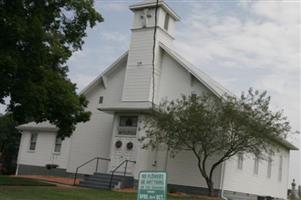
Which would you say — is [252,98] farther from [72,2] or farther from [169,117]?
[72,2]

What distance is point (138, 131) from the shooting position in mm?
27734

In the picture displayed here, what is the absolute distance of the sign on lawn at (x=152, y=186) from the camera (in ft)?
32.6

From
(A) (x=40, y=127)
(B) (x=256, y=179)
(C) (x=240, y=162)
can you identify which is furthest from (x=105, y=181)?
(B) (x=256, y=179)

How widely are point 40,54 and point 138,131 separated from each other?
9.27 metres

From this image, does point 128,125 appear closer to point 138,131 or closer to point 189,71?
point 138,131

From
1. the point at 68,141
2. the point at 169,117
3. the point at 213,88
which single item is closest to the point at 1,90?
the point at 169,117

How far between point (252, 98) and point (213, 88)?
2.77 metres

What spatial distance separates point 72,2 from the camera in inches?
842

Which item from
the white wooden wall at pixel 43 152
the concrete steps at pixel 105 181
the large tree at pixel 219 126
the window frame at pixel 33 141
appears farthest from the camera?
the window frame at pixel 33 141

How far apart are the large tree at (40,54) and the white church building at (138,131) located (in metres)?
4.67

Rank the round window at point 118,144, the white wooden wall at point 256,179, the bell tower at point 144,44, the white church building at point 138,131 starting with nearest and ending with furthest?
the white church building at point 138,131
the white wooden wall at point 256,179
the round window at point 118,144
the bell tower at point 144,44

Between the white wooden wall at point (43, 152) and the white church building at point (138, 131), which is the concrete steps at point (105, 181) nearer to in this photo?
the white church building at point (138, 131)

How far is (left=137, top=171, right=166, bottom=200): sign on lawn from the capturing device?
9938 millimetres

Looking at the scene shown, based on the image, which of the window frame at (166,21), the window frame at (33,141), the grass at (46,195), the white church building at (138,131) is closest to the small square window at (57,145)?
the white church building at (138,131)
